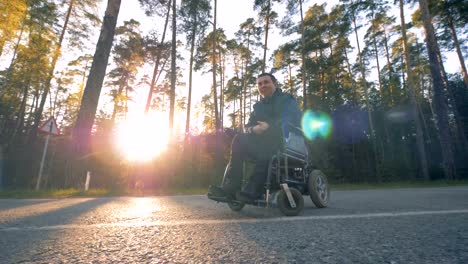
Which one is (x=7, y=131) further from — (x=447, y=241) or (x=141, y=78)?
(x=447, y=241)

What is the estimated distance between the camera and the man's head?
123 inches

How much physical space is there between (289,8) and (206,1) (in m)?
6.86

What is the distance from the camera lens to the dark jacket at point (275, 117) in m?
2.75

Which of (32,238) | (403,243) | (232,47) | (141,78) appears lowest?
(32,238)

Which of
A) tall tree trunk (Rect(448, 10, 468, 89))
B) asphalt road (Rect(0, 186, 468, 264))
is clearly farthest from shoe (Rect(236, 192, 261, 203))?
tall tree trunk (Rect(448, 10, 468, 89))

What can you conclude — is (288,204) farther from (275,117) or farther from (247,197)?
(275,117)

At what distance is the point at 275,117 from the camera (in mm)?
2889

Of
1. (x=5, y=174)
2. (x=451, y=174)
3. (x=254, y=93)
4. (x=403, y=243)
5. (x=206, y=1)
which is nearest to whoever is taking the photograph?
(x=403, y=243)

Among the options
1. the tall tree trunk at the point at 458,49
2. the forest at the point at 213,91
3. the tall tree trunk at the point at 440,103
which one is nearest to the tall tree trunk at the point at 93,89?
the forest at the point at 213,91

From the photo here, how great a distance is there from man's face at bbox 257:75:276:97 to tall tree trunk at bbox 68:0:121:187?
7606mm

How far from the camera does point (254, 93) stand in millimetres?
35438

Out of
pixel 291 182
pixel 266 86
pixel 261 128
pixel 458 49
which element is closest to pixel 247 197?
pixel 291 182

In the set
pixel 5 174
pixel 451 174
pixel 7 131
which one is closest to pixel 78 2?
pixel 7 131

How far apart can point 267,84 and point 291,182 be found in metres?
1.24
